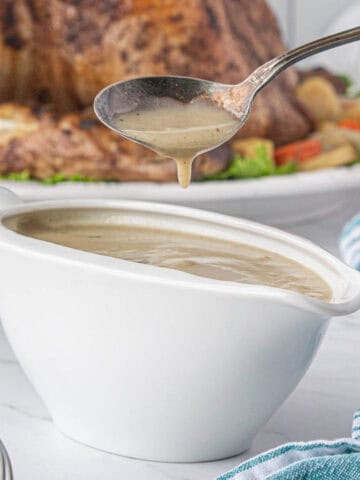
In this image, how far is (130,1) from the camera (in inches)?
71.7

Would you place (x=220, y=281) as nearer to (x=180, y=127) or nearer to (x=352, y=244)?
(x=180, y=127)

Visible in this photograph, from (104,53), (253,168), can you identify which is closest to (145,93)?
(253,168)

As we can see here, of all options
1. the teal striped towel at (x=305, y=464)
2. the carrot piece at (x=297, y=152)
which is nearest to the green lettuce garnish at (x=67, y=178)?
the carrot piece at (x=297, y=152)

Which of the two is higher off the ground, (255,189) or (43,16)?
(43,16)

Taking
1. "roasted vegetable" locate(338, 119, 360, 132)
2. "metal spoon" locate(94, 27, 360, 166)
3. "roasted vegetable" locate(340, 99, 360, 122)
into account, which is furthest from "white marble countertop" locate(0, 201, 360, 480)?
"roasted vegetable" locate(340, 99, 360, 122)

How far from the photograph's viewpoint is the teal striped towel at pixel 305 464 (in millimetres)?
744

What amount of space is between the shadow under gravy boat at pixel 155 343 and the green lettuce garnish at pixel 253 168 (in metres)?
0.80

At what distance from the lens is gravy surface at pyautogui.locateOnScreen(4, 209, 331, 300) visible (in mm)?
864

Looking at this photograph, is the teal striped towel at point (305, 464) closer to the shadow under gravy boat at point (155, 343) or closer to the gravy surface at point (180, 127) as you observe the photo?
the shadow under gravy boat at point (155, 343)

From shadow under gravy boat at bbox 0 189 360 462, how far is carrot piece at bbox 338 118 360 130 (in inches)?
48.6

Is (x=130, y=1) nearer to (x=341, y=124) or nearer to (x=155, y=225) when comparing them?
(x=341, y=124)

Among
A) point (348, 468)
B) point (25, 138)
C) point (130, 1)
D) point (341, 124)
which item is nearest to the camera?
point (348, 468)

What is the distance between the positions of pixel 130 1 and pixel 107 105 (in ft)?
2.75

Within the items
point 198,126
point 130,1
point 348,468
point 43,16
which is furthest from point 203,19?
point 348,468
